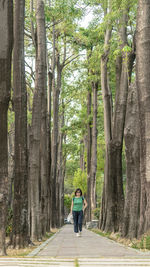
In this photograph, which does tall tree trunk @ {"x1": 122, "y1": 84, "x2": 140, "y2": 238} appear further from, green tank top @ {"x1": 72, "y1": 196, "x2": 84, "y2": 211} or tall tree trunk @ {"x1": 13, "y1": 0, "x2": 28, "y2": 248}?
tall tree trunk @ {"x1": 13, "y1": 0, "x2": 28, "y2": 248}

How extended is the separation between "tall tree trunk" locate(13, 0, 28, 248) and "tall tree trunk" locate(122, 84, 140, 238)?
351cm

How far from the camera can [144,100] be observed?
1015 centimetres

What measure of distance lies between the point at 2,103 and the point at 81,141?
4435 centimetres

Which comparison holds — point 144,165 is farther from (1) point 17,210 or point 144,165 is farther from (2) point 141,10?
(2) point 141,10

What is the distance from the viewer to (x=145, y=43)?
10.4 metres

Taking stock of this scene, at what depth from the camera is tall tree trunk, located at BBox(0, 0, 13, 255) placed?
7.81 metres

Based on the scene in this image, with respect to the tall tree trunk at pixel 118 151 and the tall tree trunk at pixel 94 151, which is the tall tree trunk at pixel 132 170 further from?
the tall tree trunk at pixel 94 151

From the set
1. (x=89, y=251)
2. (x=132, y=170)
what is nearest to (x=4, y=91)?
(x=89, y=251)

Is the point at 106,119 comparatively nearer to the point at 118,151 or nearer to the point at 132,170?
the point at 118,151

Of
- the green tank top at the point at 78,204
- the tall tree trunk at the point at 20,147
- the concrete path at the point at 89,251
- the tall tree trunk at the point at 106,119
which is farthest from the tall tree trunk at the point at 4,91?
the tall tree trunk at the point at 106,119

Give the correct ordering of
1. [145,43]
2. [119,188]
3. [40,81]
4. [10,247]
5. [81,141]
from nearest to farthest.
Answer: [10,247] → [145,43] → [40,81] → [119,188] → [81,141]

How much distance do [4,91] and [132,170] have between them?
5.59m

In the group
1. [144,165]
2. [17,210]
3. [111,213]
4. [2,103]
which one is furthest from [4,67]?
[111,213]

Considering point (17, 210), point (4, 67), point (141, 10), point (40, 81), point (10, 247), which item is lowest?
point (10, 247)
